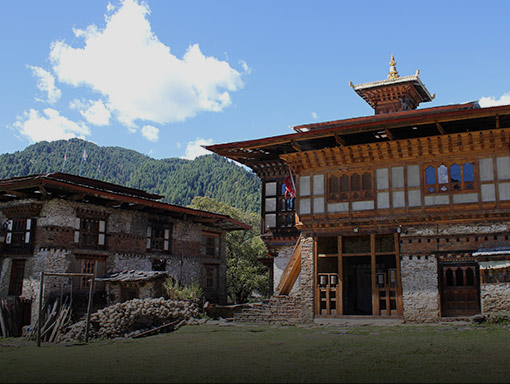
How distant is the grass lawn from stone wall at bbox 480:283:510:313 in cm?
137

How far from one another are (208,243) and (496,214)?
62.3 ft

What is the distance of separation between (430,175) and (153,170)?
413 ft

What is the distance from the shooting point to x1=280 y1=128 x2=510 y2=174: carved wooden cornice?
1822 cm

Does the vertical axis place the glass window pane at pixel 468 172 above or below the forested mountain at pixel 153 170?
below

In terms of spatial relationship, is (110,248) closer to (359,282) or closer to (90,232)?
(90,232)

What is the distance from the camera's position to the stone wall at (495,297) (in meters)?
17.1

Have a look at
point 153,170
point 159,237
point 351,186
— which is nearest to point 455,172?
point 351,186

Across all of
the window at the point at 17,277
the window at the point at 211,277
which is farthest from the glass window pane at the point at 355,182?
the window at the point at 17,277

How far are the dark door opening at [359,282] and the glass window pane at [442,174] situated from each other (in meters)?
6.45

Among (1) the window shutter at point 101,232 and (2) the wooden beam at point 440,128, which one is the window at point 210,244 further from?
(2) the wooden beam at point 440,128

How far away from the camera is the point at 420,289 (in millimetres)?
18609

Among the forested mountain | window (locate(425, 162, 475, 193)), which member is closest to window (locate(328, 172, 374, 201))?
window (locate(425, 162, 475, 193))

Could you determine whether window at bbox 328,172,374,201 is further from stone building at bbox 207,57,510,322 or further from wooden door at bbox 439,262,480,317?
wooden door at bbox 439,262,480,317

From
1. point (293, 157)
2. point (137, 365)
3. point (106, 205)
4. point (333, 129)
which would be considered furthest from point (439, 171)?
point (106, 205)
